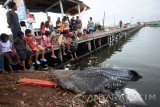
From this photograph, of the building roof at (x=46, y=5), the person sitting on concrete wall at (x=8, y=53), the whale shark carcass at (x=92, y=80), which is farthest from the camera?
the building roof at (x=46, y=5)

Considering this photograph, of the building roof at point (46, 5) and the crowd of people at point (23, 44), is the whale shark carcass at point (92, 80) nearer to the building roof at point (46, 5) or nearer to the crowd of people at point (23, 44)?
the crowd of people at point (23, 44)

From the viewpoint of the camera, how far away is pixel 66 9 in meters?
20.7

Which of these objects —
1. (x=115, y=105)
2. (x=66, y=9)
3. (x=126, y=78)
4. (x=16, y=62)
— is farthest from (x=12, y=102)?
(x=66, y=9)

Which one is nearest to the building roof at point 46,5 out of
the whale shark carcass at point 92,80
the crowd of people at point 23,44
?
the crowd of people at point 23,44

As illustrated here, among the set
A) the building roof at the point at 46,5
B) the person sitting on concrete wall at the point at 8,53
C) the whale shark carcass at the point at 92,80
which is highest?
the building roof at the point at 46,5

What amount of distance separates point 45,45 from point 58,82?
511 cm

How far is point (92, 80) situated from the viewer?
6.78m

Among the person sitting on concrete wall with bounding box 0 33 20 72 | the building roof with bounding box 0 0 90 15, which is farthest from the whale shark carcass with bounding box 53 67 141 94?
the building roof with bounding box 0 0 90 15

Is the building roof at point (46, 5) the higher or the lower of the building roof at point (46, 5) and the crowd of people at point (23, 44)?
the higher

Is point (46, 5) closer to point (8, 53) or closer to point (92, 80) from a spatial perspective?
point (8, 53)

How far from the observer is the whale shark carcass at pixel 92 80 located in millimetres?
6375

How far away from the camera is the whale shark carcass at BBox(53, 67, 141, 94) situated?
6.38 meters

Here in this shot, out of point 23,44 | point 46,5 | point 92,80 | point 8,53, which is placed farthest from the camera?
point 46,5

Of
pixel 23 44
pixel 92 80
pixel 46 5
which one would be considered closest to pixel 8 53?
pixel 23 44
